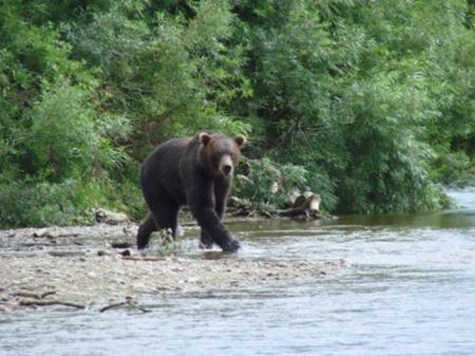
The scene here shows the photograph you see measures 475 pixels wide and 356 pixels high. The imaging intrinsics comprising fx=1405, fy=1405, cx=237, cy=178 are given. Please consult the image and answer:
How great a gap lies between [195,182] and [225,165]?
45cm

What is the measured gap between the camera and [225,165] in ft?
48.1

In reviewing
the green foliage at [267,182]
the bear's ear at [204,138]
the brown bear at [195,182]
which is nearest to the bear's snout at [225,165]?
the brown bear at [195,182]

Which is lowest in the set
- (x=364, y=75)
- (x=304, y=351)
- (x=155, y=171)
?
(x=304, y=351)

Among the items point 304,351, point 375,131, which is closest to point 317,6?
point 375,131

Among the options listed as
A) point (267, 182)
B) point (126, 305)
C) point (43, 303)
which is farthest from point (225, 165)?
point (267, 182)

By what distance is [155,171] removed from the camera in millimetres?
15719

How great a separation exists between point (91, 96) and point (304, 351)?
11402mm

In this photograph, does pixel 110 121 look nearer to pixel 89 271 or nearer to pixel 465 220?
pixel 465 220

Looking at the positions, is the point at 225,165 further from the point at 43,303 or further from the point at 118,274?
the point at 43,303

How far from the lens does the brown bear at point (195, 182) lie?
48.7 ft

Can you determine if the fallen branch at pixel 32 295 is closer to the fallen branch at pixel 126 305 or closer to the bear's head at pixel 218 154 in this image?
the fallen branch at pixel 126 305

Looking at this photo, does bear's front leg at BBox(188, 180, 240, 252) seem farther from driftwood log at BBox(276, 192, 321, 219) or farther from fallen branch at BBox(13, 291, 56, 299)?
driftwood log at BBox(276, 192, 321, 219)

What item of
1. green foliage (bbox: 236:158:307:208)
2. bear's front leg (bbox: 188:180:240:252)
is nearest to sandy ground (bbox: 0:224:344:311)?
bear's front leg (bbox: 188:180:240:252)

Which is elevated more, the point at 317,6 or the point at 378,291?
the point at 317,6
